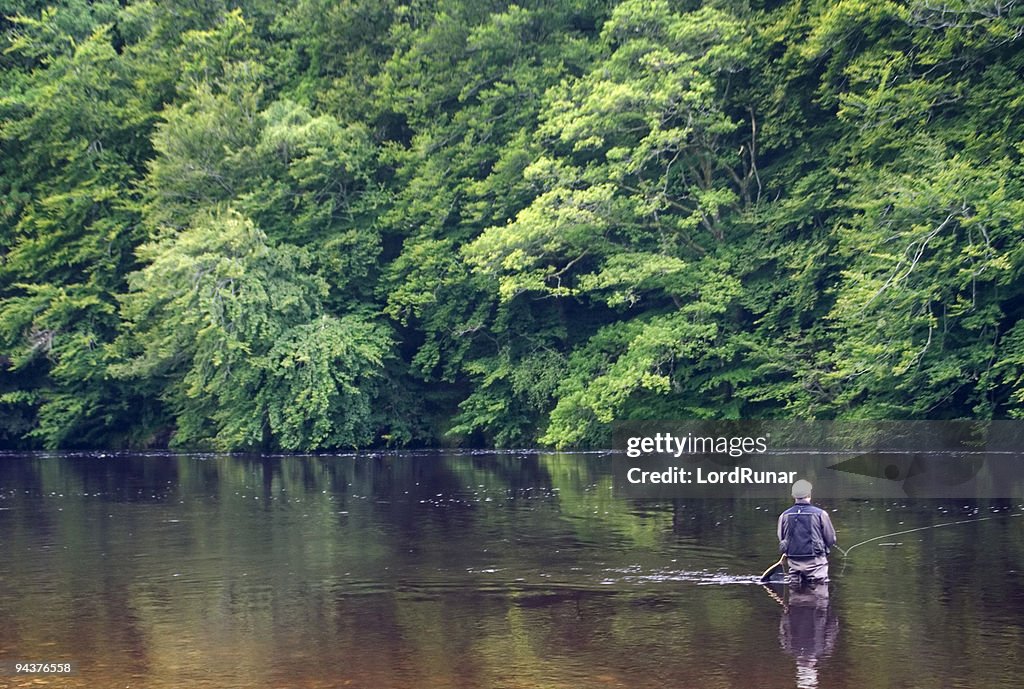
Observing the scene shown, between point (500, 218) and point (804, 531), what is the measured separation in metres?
29.8

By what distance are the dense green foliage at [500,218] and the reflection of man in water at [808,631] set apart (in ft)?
57.7

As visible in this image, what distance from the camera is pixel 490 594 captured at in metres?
18.2

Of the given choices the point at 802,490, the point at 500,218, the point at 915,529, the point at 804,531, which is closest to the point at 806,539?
the point at 804,531

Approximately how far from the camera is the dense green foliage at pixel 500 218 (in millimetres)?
35969

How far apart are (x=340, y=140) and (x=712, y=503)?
23.5m

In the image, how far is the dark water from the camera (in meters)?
14.0

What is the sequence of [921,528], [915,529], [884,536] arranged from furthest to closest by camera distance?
[921,528]
[915,529]
[884,536]

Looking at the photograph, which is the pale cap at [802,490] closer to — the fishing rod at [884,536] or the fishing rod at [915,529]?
the fishing rod at [884,536]

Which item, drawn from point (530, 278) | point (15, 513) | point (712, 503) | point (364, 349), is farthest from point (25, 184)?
point (712, 503)

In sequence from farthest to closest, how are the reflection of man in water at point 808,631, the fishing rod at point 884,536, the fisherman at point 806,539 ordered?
the fishing rod at point 884,536 → the fisherman at point 806,539 → the reflection of man in water at point 808,631

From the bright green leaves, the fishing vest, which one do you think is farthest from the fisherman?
the bright green leaves

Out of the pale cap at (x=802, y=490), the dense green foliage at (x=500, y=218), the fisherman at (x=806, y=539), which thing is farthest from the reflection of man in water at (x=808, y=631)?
the dense green foliage at (x=500, y=218)

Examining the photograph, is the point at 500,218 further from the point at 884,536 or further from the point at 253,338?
the point at 884,536

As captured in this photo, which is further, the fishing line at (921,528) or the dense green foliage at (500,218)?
the dense green foliage at (500,218)
